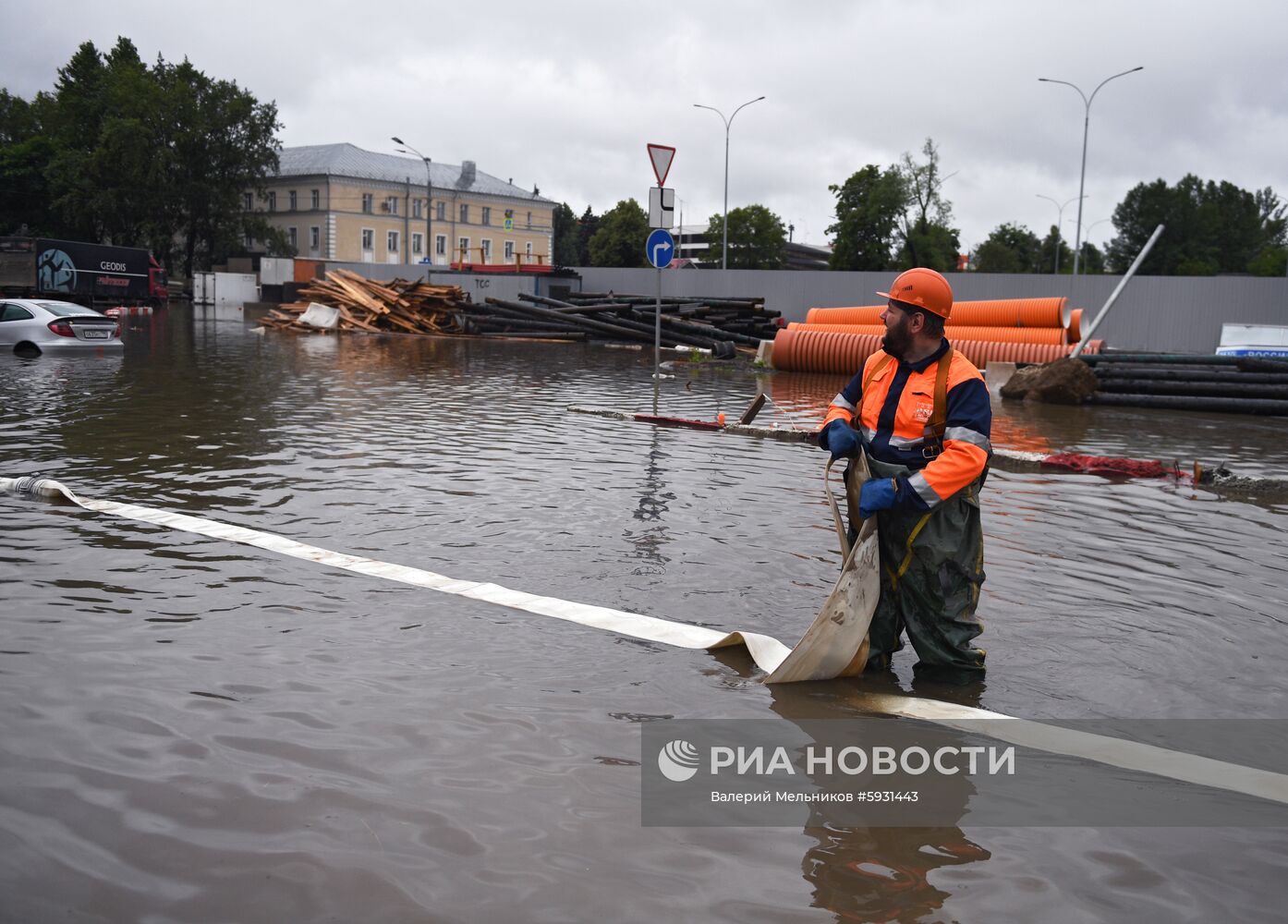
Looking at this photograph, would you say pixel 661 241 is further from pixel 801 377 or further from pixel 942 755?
pixel 942 755

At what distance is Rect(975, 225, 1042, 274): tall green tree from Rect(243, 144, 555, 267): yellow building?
135 feet

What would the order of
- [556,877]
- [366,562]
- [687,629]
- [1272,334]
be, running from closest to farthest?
[556,877] → [687,629] → [366,562] → [1272,334]

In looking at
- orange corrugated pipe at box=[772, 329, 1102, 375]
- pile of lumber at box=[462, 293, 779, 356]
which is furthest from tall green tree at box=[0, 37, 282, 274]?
orange corrugated pipe at box=[772, 329, 1102, 375]

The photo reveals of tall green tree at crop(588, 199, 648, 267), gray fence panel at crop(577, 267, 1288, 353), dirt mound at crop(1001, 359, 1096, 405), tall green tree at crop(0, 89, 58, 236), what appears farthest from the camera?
tall green tree at crop(588, 199, 648, 267)

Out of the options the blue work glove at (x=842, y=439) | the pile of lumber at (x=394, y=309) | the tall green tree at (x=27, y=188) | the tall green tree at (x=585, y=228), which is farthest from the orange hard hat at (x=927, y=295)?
the tall green tree at (x=585, y=228)

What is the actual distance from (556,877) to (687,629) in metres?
2.39

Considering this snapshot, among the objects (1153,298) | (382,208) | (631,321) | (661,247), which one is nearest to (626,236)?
(382,208)

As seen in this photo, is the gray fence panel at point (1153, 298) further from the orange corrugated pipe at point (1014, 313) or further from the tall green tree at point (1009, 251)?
the tall green tree at point (1009, 251)

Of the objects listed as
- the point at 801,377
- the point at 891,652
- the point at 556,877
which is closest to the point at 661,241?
the point at 801,377

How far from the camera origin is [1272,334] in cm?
2333

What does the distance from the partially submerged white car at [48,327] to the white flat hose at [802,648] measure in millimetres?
15920

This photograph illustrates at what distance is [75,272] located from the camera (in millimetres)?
42875

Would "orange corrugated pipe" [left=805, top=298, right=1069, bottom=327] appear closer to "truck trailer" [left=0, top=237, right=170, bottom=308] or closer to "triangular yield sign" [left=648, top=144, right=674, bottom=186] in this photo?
"triangular yield sign" [left=648, top=144, right=674, bottom=186]

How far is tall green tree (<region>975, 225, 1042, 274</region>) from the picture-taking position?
10038 centimetres
